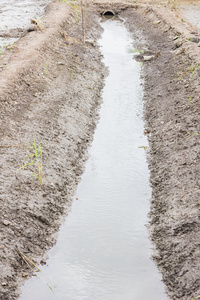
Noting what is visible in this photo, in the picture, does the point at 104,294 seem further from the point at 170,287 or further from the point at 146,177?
the point at 146,177

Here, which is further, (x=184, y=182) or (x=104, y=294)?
(x=184, y=182)

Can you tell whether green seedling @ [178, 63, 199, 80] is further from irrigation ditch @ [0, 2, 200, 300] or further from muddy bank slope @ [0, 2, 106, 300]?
muddy bank slope @ [0, 2, 106, 300]

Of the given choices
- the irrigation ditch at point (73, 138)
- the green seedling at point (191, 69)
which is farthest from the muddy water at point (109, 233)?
the green seedling at point (191, 69)

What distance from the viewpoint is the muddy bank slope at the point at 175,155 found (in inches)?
138

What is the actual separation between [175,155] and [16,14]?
10.4 m

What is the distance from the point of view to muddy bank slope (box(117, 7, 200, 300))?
138 inches

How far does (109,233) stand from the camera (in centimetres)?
406

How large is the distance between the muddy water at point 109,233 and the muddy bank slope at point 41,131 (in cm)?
19

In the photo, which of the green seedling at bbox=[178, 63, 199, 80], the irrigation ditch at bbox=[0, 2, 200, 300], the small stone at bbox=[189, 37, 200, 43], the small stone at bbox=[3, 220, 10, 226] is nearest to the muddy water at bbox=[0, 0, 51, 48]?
Answer: the irrigation ditch at bbox=[0, 2, 200, 300]

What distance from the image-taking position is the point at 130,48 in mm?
10688

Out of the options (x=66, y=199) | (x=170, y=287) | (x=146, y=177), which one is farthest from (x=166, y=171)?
(x=170, y=287)

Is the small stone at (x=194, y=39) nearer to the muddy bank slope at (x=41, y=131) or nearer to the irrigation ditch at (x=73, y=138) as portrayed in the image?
the irrigation ditch at (x=73, y=138)

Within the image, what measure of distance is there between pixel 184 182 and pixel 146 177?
29.6 inches

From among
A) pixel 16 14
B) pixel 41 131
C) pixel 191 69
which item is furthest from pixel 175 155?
pixel 16 14
